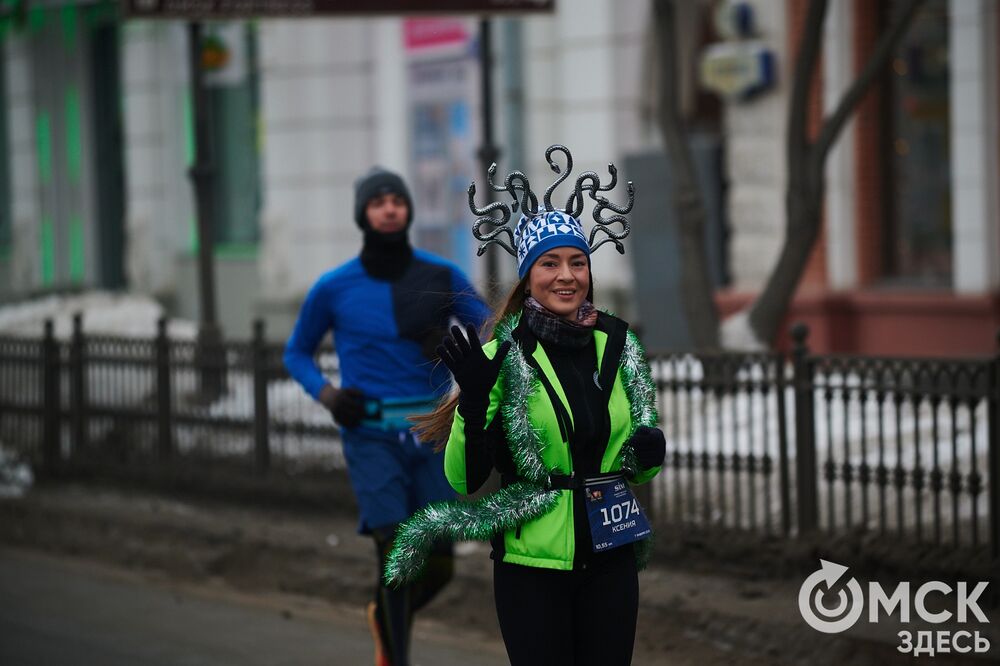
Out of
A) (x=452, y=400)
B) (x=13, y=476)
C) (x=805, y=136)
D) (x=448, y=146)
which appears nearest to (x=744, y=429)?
(x=805, y=136)

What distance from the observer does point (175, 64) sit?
2084cm

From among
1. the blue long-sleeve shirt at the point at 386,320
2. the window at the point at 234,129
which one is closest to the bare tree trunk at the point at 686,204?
the blue long-sleeve shirt at the point at 386,320

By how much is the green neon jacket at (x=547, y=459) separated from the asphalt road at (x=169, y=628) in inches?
121

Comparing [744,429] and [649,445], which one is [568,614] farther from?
[744,429]

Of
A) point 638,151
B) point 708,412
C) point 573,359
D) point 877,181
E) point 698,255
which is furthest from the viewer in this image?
point 638,151

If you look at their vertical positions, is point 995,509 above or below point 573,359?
below

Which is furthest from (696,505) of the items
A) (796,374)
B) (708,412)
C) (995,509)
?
(995,509)

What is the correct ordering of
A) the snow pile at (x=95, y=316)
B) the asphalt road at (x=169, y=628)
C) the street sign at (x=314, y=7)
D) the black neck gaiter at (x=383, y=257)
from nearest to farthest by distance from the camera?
the black neck gaiter at (x=383, y=257), the asphalt road at (x=169, y=628), the street sign at (x=314, y=7), the snow pile at (x=95, y=316)

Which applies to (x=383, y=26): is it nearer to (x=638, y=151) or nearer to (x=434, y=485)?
(x=638, y=151)

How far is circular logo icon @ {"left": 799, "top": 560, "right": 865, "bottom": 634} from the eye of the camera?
23.2ft

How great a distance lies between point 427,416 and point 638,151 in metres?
11.0

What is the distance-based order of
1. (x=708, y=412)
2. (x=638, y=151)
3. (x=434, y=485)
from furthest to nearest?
(x=638, y=151) < (x=708, y=412) < (x=434, y=485)

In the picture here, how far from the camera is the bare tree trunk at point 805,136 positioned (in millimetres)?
10234

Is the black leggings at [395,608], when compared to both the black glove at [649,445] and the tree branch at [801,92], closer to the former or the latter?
the black glove at [649,445]
